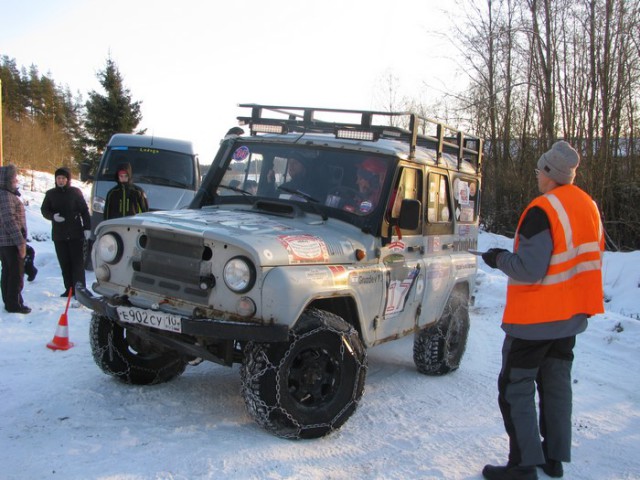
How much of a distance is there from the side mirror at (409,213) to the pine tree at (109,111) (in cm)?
3034

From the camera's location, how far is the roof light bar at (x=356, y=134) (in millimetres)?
4535

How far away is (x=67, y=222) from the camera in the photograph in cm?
755

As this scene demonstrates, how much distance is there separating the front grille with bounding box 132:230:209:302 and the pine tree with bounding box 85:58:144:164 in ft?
98.4

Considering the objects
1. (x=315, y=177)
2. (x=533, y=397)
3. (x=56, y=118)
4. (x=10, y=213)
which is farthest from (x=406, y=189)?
(x=56, y=118)

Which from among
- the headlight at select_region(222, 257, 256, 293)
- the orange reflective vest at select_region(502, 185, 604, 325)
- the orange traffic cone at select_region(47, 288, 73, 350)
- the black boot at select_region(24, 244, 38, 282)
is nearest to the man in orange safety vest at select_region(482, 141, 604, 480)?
the orange reflective vest at select_region(502, 185, 604, 325)

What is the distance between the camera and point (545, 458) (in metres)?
3.59

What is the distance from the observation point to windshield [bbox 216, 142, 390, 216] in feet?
15.0

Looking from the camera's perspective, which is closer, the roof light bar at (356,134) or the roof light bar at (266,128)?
the roof light bar at (356,134)

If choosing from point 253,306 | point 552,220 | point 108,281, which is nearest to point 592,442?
point 552,220

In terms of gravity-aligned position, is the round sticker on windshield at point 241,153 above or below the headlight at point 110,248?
above

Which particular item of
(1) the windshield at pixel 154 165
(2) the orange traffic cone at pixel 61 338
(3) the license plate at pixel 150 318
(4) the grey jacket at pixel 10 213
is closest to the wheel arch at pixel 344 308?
(3) the license plate at pixel 150 318

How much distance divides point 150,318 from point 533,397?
249cm

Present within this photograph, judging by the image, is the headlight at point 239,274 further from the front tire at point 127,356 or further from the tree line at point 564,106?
the tree line at point 564,106

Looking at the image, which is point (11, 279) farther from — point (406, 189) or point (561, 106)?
point (561, 106)
